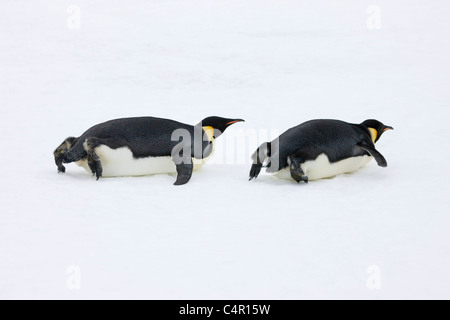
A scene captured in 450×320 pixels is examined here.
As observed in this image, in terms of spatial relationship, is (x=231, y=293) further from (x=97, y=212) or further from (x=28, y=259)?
(x=97, y=212)

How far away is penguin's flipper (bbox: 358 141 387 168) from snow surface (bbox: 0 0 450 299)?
0.14 metres

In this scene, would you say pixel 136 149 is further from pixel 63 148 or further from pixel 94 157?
pixel 63 148

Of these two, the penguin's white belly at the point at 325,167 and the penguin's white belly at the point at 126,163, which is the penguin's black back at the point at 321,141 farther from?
the penguin's white belly at the point at 126,163

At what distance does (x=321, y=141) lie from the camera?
4770 millimetres

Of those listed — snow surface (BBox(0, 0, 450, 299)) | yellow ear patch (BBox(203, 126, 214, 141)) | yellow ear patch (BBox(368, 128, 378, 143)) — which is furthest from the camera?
yellow ear patch (BBox(368, 128, 378, 143))

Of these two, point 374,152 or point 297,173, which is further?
point 374,152

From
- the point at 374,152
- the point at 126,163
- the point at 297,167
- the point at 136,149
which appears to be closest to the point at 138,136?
the point at 136,149

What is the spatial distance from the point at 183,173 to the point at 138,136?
40 centimetres

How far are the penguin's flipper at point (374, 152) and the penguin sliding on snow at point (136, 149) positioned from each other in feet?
3.66

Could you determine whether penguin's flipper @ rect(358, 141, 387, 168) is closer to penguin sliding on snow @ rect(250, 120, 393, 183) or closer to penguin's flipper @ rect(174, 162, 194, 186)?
penguin sliding on snow @ rect(250, 120, 393, 183)

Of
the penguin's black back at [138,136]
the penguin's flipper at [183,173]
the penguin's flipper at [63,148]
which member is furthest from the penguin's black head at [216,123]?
the penguin's flipper at [63,148]

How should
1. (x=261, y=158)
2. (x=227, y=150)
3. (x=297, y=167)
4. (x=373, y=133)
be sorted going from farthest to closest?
1. (x=227, y=150)
2. (x=373, y=133)
3. (x=261, y=158)
4. (x=297, y=167)

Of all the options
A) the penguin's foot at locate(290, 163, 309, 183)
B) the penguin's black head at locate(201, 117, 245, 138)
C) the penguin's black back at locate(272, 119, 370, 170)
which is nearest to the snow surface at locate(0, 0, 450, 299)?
the penguin's foot at locate(290, 163, 309, 183)

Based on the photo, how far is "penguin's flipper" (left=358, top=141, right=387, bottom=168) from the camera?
16.0 ft
